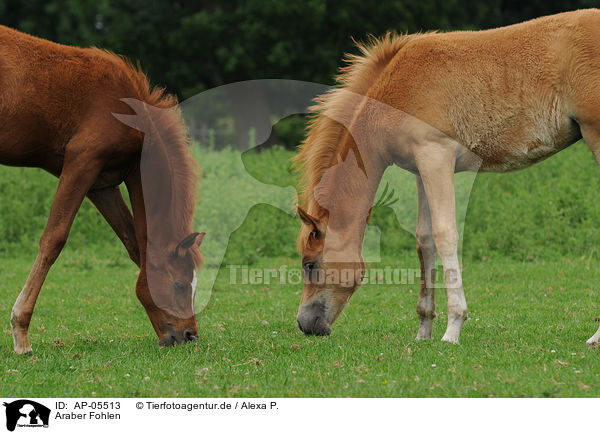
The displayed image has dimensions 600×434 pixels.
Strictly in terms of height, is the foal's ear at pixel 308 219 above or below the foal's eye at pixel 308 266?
above

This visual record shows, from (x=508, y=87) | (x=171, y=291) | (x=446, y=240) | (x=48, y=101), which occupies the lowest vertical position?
(x=171, y=291)

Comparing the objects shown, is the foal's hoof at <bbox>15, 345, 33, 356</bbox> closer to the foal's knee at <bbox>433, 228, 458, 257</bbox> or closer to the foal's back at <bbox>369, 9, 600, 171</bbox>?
the foal's knee at <bbox>433, 228, 458, 257</bbox>

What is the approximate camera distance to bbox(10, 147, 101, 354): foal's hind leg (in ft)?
19.8

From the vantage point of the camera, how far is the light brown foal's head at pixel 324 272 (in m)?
6.38

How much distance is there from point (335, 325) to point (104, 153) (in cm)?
313

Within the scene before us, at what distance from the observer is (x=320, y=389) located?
4.89 metres

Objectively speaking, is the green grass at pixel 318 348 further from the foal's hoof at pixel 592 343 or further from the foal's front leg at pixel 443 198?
the foal's front leg at pixel 443 198

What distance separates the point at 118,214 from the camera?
6.81 metres

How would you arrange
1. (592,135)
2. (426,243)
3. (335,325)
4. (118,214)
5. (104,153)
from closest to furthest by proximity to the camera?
(592,135) < (104,153) < (426,243) < (118,214) < (335,325)

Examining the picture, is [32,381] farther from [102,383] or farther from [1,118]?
[1,118]

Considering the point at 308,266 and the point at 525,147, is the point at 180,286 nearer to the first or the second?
the point at 308,266

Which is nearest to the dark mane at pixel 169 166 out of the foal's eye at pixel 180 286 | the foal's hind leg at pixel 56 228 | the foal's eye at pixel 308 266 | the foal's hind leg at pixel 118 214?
the foal's eye at pixel 180 286

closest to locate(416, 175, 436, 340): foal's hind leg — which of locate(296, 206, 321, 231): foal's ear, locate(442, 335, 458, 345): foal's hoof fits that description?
locate(442, 335, 458, 345): foal's hoof

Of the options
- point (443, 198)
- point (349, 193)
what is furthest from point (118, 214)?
point (443, 198)
